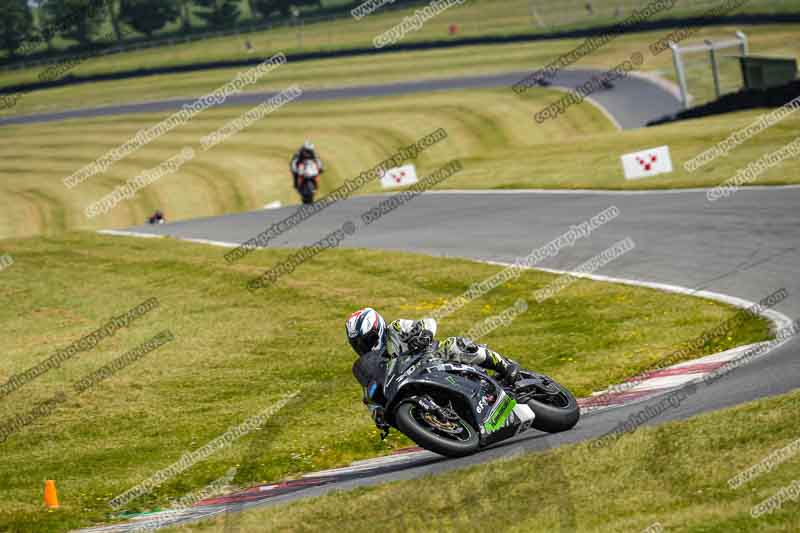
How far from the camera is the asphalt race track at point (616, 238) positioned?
10742 mm

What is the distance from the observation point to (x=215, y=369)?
1750 centimetres

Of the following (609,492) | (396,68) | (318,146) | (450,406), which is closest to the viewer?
(609,492)

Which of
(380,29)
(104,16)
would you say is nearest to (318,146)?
(380,29)

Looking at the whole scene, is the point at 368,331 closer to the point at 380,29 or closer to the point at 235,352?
the point at 235,352

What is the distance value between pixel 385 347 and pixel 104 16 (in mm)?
105691

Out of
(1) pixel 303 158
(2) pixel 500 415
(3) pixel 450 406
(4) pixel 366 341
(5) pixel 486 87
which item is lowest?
(5) pixel 486 87

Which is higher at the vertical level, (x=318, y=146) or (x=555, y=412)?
(x=555, y=412)

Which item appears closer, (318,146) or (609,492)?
(609,492)

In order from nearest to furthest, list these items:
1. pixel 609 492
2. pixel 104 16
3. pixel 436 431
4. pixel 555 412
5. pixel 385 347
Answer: pixel 609 492, pixel 436 431, pixel 385 347, pixel 555 412, pixel 104 16

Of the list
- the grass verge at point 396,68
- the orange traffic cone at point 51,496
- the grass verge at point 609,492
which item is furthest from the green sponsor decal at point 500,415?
the grass verge at point 396,68

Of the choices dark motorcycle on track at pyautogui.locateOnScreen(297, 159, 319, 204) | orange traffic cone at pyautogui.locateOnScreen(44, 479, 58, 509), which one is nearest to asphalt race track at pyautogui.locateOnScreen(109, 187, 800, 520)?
dark motorcycle on track at pyautogui.locateOnScreen(297, 159, 319, 204)

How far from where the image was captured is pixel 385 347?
1046cm

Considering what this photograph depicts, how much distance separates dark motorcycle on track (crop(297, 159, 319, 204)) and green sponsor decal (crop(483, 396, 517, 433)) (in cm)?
2556

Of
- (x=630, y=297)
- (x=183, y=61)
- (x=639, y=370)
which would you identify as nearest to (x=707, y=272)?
(x=630, y=297)
